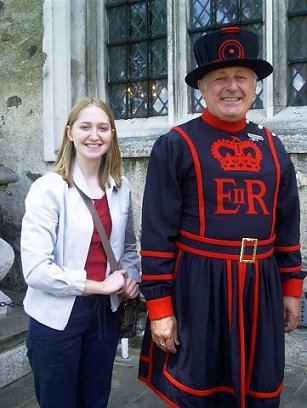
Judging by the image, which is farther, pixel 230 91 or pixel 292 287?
pixel 292 287

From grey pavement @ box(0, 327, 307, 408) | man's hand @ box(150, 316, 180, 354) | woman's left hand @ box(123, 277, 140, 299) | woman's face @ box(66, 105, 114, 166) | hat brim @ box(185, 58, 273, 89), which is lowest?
grey pavement @ box(0, 327, 307, 408)

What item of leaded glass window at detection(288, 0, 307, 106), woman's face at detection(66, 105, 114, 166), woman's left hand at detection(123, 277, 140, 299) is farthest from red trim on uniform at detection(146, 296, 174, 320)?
leaded glass window at detection(288, 0, 307, 106)

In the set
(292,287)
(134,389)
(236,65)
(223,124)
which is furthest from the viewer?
(134,389)

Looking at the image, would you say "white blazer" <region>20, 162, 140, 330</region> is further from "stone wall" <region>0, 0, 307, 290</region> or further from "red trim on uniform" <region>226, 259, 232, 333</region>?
"stone wall" <region>0, 0, 307, 290</region>

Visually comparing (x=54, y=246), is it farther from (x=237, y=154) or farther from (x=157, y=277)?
(x=237, y=154)

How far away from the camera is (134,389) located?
3.11m

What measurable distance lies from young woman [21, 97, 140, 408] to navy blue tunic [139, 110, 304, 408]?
16cm

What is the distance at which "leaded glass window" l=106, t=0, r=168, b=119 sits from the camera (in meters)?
4.25

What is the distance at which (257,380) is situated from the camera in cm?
194

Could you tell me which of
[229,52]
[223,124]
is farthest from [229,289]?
[229,52]

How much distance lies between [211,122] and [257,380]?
1.02 m

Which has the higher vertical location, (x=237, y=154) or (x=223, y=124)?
(x=223, y=124)

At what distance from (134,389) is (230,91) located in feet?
6.68

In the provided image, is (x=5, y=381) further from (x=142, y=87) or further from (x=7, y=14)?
(x=7, y=14)
